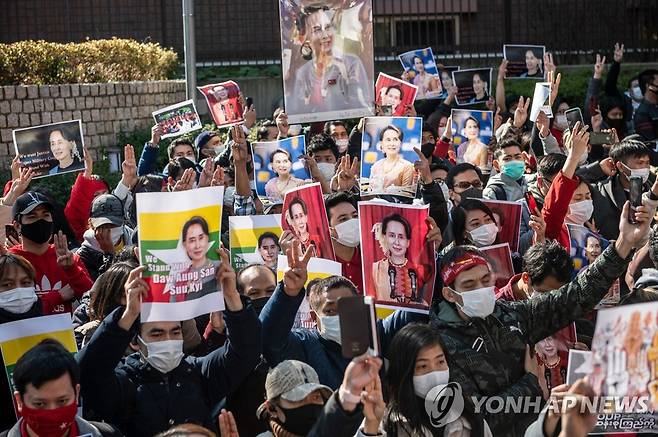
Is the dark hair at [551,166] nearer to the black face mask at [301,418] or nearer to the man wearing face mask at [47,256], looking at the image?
the man wearing face mask at [47,256]

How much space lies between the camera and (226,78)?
1841 cm

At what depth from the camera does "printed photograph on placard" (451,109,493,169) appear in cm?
1103

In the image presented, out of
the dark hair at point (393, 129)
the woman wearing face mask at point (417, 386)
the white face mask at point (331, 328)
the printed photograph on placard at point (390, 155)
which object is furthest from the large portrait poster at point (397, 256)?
the dark hair at point (393, 129)

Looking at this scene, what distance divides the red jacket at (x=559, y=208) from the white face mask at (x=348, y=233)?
3.76 ft

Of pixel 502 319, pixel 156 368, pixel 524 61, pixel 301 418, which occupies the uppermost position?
pixel 524 61

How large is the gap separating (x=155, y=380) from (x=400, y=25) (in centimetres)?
1516

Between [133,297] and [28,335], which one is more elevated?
[133,297]

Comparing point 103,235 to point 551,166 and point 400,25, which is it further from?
point 400,25

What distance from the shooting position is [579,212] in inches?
306

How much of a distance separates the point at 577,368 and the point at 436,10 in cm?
1585

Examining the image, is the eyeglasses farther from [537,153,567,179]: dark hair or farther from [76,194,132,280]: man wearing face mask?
[76,194,132,280]: man wearing face mask

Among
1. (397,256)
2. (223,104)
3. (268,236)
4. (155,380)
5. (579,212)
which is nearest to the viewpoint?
(155,380)

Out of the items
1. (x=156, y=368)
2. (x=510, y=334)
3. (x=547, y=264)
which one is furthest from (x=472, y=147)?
(x=156, y=368)

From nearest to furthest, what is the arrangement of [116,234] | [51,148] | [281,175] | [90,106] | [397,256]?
[397,256]
[116,234]
[281,175]
[51,148]
[90,106]
